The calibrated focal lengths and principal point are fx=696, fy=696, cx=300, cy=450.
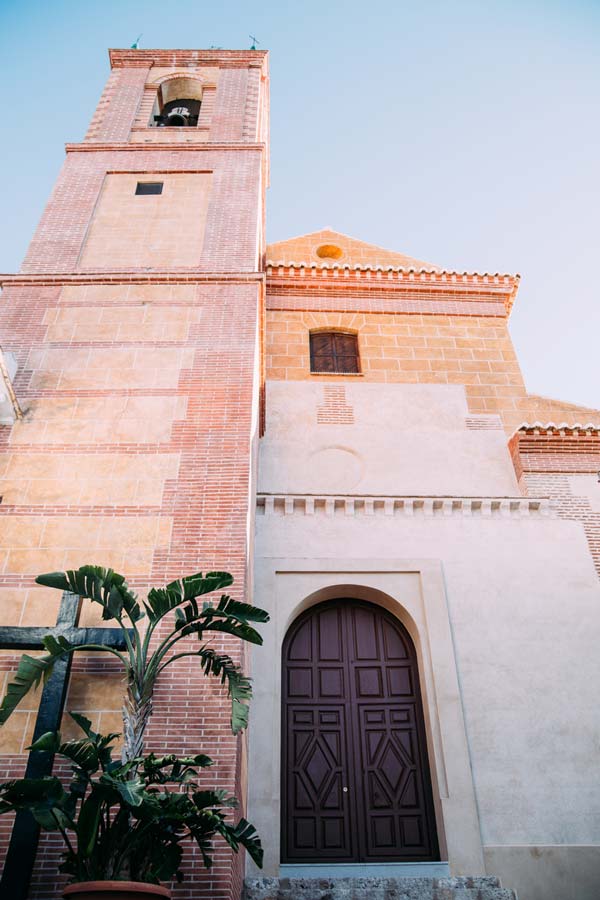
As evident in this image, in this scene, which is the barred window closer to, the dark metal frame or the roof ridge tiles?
the roof ridge tiles

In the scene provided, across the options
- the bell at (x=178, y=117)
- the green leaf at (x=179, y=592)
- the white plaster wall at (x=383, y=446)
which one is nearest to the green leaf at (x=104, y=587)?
the green leaf at (x=179, y=592)

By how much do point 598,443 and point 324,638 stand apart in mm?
4951

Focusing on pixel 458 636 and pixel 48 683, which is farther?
pixel 458 636

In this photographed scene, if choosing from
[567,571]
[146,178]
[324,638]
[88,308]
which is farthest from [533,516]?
[146,178]

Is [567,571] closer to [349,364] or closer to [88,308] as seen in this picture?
[349,364]

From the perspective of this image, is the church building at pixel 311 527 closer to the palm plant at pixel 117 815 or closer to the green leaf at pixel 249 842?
the green leaf at pixel 249 842

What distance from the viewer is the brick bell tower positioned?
5.70 meters

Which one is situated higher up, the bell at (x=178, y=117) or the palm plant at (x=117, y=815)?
the bell at (x=178, y=117)

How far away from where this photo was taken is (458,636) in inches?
324

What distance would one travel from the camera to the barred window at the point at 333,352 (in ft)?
38.2

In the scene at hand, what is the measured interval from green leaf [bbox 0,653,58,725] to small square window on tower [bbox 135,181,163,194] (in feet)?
Answer: 26.6

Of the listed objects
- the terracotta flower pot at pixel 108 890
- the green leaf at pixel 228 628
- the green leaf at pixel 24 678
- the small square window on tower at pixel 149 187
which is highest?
the small square window on tower at pixel 149 187

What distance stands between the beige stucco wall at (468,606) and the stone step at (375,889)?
3.46 ft

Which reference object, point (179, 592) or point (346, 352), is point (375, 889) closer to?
point (179, 592)
